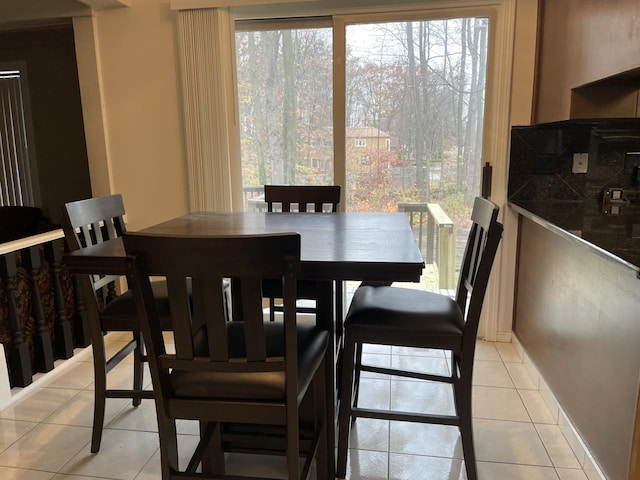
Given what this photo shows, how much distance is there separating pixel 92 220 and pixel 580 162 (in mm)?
2467

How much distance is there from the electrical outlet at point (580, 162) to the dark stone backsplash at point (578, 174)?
0.02 metres

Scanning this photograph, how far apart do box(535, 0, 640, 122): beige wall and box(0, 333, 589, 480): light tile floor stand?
4.81 ft

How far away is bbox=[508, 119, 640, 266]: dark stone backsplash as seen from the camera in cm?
207

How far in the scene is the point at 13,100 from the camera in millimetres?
4473

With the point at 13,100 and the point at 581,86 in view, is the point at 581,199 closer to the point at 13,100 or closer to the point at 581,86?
the point at 581,86

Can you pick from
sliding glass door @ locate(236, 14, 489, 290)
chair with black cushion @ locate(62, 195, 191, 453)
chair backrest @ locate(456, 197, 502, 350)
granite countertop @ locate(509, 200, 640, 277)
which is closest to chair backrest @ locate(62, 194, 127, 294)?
chair with black cushion @ locate(62, 195, 191, 453)

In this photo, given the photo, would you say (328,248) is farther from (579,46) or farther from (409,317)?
(579,46)

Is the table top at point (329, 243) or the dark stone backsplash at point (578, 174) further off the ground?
the dark stone backsplash at point (578, 174)

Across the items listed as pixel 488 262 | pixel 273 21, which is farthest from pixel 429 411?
pixel 273 21

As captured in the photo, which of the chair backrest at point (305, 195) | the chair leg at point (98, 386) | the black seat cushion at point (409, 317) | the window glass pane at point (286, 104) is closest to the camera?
the black seat cushion at point (409, 317)

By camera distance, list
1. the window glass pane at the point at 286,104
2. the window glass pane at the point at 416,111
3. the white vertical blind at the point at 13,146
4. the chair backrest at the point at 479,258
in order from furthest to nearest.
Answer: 1. the white vertical blind at the point at 13,146
2. the window glass pane at the point at 286,104
3. the window glass pane at the point at 416,111
4. the chair backrest at the point at 479,258

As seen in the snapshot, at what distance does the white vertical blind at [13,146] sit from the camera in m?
4.45

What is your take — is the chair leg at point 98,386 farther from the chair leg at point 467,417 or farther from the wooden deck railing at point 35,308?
the chair leg at point 467,417

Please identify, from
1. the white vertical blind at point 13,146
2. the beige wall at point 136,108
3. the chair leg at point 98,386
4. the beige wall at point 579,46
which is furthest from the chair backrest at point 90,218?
the white vertical blind at point 13,146
